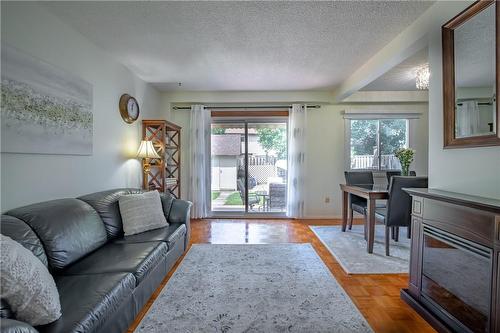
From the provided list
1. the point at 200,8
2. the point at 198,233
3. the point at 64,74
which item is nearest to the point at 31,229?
the point at 64,74

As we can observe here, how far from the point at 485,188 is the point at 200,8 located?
8.12 feet

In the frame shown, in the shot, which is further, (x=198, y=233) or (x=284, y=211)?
(x=284, y=211)

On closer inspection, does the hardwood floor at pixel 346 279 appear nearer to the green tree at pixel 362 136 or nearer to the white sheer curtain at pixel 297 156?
the white sheer curtain at pixel 297 156

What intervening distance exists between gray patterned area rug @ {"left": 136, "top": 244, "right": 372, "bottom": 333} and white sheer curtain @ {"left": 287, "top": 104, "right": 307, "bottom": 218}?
1843 millimetres

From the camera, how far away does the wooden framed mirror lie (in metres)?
1.47

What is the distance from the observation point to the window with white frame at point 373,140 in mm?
4711

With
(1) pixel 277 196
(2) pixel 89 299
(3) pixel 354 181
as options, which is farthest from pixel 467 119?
(1) pixel 277 196

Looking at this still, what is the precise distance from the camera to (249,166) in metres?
4.98

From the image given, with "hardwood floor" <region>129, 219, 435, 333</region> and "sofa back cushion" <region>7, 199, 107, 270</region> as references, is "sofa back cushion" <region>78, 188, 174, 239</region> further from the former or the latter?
"hardwood floor" <region>129, 219, 435, 333</region>

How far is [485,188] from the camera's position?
60.3 inches

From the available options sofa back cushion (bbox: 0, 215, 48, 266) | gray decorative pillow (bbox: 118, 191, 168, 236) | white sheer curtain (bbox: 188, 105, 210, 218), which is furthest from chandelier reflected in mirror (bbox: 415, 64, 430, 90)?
sofa back cushion (bbox: 0, 215, 48, 266)

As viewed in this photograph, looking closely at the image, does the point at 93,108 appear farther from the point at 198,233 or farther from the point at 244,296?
the point at 244,296

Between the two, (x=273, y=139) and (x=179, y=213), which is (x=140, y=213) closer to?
(x=179, y=213)

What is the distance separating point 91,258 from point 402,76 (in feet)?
14.9
